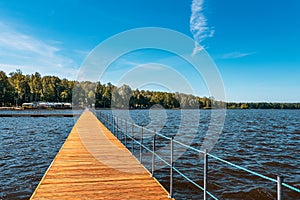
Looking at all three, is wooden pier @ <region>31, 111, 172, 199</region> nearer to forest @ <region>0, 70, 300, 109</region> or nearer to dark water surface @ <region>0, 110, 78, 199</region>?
dark water surface @ <region>0, 110, 78, 199</region>

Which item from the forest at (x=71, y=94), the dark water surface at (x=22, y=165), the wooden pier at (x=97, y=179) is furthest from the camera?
the forest at (x=71, y=94)

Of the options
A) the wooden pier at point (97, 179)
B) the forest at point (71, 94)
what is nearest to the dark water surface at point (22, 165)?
the wooden pier at point (97, 179)

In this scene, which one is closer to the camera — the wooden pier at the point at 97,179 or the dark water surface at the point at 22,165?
the wooden pier at the point at 97,179

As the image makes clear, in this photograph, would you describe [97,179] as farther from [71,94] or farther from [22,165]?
[71,94]

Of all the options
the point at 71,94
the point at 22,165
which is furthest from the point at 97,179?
the point at 71,94

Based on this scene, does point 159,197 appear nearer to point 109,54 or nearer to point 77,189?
point 77,189

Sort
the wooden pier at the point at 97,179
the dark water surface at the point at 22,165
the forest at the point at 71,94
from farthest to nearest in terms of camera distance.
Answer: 1. the forest at the point at 71,94
2. the dark water surface at the point at 22,165
3. the wooden pier at the point at 97,179

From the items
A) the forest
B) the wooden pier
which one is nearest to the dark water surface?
the wooden pier

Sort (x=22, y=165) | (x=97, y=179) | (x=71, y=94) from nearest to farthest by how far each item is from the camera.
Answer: (x=97, y=179) → (x=22, y=165) → (x=71, y=94)

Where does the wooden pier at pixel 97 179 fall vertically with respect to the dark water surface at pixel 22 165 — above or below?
above

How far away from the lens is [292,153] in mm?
13852

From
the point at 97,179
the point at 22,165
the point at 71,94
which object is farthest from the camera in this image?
the point at 71,94

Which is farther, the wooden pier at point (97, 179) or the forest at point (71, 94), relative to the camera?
the forest at point (71, 94)

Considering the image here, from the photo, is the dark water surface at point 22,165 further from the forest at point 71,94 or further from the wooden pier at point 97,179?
the forest at point 71,94
